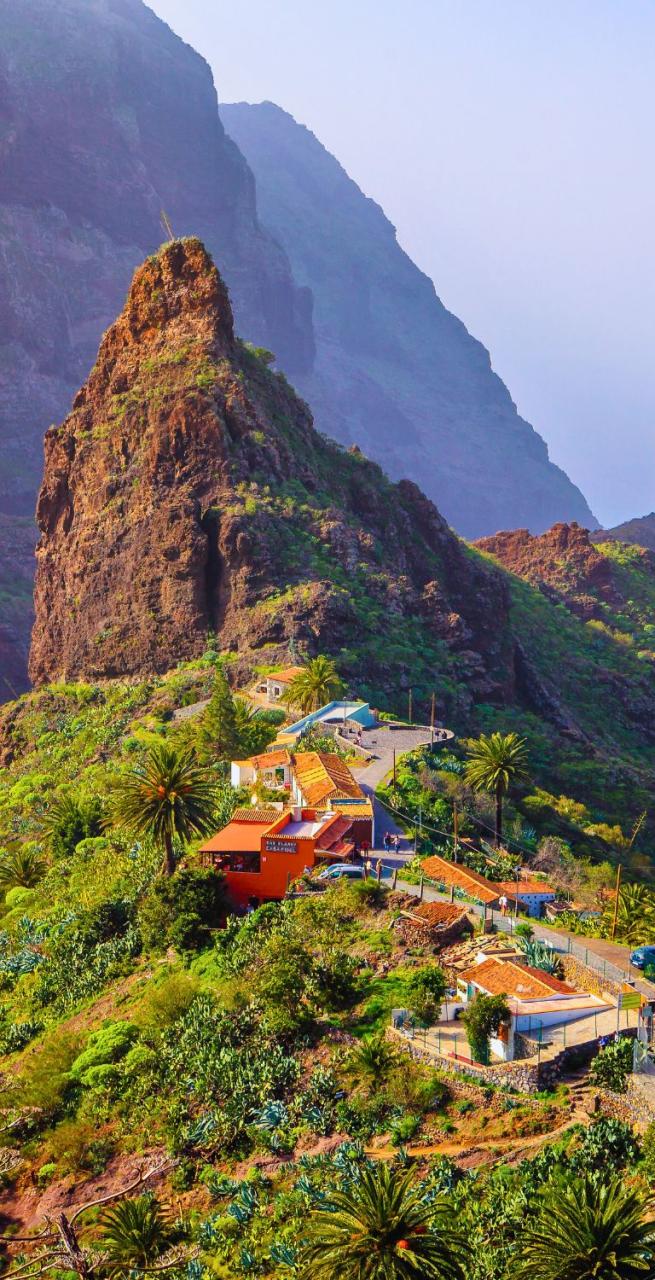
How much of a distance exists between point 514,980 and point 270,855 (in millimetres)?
13580

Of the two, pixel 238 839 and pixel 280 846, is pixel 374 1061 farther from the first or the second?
pixel 238 839

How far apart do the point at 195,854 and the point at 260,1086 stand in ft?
57.2

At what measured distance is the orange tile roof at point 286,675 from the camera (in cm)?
7125

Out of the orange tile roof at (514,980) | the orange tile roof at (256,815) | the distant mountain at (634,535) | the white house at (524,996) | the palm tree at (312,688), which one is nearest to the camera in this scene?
the white house at (524,996)

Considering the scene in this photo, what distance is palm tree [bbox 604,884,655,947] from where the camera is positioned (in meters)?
39.6

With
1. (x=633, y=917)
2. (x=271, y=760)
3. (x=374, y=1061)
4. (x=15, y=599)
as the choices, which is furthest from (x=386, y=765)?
(x=15, y=599)

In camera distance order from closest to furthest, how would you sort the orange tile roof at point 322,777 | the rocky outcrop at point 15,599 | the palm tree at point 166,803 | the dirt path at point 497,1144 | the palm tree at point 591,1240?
the palm tree at point 591,1240 < the dirt path at point 497,1144 < the palm tree at point 166,803 < the orange tile roof at point 322,777 < the rocky outcrop at point 15,599

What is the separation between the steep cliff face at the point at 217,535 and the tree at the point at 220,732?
46.3 feet

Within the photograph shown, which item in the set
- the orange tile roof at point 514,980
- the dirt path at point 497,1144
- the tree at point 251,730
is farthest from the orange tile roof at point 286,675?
the dirt path at point 497,1144

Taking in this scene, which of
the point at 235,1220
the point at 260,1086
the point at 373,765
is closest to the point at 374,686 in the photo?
the point at 373,765

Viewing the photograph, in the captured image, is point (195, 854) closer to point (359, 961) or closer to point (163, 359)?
point (359, 961)

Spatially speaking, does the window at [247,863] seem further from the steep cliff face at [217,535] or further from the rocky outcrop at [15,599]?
the rocky outcrop at [15,599]

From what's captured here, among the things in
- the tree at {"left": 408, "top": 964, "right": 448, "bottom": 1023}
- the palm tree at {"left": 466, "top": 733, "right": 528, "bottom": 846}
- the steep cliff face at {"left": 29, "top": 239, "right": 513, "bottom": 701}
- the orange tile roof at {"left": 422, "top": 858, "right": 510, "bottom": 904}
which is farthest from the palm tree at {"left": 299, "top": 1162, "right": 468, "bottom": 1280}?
the steep cliff face at {"left": 29, "top": 239, "right": 513, "bottom": 701}

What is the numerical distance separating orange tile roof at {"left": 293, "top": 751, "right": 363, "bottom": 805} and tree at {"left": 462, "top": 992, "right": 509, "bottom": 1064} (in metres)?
18.1
